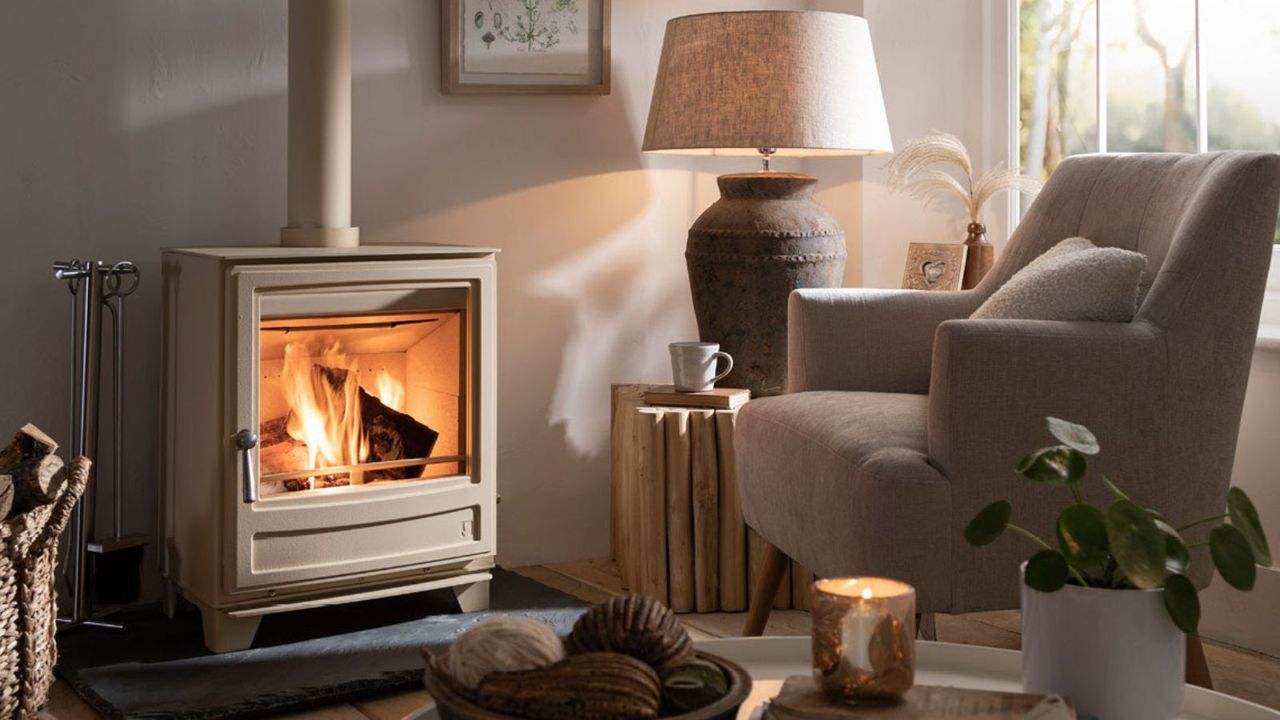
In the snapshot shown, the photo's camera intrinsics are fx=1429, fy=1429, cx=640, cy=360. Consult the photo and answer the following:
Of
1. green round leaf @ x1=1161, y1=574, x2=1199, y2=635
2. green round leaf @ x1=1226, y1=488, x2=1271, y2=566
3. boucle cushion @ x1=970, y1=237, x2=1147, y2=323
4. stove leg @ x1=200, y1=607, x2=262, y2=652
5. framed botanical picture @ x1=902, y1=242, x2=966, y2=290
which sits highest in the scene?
framed botanical picture @ x1=902, y1=242, x2=966, y2=290

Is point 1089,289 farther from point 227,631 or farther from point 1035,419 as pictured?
point 227,631

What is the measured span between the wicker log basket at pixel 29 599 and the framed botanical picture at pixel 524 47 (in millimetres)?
1342

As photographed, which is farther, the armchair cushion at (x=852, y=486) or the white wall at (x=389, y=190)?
the white wall at (x=389, y=190)

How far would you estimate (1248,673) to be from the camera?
2.62m

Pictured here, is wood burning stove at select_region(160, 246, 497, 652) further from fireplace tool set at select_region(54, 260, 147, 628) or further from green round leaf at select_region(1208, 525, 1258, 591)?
green round leaf at select_region(1208, 525, 1258, 591)

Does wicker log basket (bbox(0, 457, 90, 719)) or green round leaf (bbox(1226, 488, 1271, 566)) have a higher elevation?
green round leaf (bbox(1226, 488, 1271, 566))

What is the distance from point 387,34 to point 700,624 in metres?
1.46

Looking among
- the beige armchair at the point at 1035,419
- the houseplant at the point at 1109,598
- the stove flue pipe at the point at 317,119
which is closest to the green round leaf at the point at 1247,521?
the houseplant at the point at 1109,598

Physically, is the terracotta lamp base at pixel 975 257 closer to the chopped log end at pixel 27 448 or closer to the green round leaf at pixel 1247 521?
the chopped log end at pixel 27 448

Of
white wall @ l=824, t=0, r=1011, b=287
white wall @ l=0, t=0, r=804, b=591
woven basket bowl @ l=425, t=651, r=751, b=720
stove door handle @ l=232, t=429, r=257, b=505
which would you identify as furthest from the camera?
white wall @ l=824, t=0, r=1011, b=287

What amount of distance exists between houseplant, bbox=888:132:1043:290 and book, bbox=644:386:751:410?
657 mm

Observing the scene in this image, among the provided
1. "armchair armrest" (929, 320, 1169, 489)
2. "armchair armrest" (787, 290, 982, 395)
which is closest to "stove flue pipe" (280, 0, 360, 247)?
"armchair armrest" (787, 290, 982, 395)

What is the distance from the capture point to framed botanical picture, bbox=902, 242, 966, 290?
10.9 ft

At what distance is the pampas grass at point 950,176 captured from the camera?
335 centimetres
